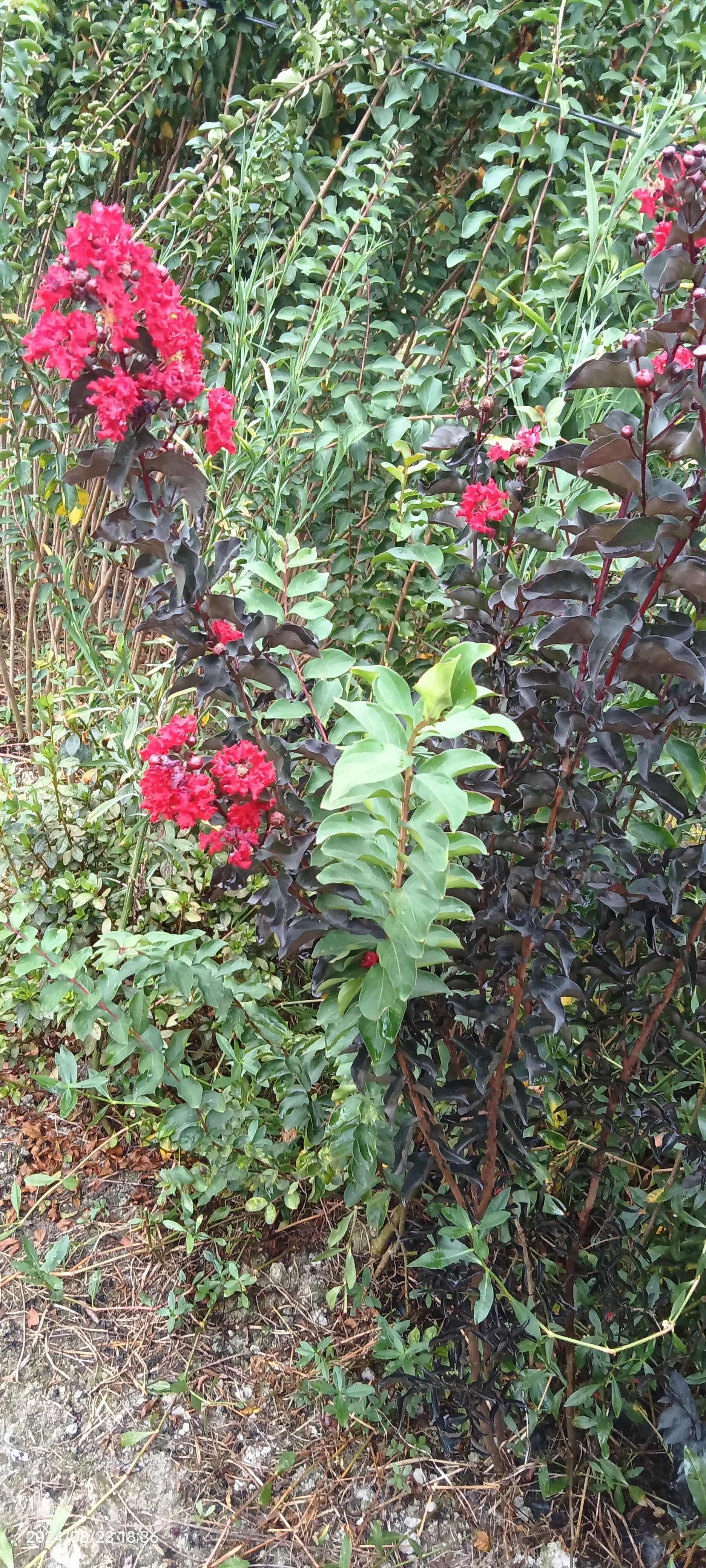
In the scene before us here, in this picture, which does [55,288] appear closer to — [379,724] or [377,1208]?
[379,724]

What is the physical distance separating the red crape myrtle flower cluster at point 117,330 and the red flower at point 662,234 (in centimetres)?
43

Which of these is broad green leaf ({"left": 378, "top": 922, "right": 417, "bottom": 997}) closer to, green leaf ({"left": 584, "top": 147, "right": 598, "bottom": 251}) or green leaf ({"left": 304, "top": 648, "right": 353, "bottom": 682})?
green leaf ({"left": 304, "top": 648, "right": 353, "bottom": 682})

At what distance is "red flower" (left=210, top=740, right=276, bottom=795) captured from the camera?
947 mm

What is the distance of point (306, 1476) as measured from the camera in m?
1.28

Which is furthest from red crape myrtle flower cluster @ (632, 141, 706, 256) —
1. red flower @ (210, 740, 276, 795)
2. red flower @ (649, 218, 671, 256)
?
red flower @ (210, 740, 276, 795)

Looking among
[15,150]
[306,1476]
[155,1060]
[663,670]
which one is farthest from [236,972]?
[15,150]

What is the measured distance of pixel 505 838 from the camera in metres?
0.98

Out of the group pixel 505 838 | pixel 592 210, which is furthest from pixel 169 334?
pixel 592 210

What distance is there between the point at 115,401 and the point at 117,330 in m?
0.06

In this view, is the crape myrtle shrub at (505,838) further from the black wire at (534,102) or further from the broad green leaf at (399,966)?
the black wire at (534,102)

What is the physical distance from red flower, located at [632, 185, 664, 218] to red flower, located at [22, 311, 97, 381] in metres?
0.55

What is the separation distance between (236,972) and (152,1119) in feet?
0.88

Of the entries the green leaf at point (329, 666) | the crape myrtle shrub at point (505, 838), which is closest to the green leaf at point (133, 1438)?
the crape myrtle shrub at point (505, 838)

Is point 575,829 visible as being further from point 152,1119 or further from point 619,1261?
point 152,1119
